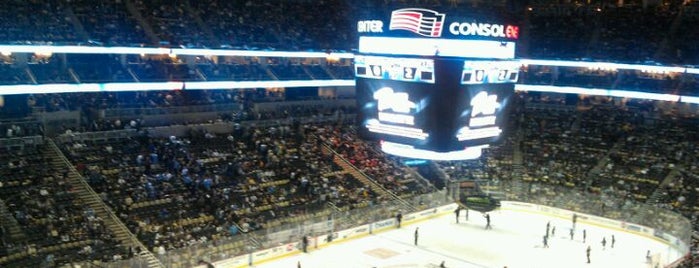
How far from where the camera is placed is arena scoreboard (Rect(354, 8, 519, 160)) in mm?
23844

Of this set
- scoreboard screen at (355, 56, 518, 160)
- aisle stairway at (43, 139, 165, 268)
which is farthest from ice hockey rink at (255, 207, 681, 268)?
Answer: scoreboard screen at (355, 56, 518, 160)

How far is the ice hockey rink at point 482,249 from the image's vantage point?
29.0 m

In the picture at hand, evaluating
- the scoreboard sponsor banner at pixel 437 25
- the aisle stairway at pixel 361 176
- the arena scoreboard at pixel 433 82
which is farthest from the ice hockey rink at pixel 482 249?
the scoreboard sponsor banner at pixel 437 25

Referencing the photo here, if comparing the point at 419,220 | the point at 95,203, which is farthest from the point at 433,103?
the point at 95,203

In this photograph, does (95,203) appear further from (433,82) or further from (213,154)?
(433,82)

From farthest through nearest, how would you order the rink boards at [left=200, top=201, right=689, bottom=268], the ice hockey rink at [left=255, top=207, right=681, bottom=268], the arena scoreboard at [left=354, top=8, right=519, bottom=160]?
the ice hockey rink at [left=255, top=207, right=681, bottom=268], the rink boards at [left=200, top=201, right=689, bottom=268], the arena scoreboard at [left=354, top=8, right=519, bottom=160]

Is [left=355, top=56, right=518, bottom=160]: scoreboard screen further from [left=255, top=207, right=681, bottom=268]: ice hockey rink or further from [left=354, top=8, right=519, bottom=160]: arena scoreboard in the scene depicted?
[left=255, top=207, right=681, bottom=268]: ice hockey rink

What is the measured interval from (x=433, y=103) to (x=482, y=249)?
10313 mm

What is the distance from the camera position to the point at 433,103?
2428 centimetres

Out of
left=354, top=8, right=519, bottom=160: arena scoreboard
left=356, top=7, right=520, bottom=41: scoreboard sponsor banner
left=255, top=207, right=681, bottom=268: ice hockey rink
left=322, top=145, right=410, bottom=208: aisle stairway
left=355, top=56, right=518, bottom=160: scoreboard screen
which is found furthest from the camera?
left=322, top=145, right=410, bottom=208: aisle stairway

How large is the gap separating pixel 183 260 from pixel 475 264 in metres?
12.7

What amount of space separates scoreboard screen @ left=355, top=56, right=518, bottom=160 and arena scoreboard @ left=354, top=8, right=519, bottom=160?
0.04m

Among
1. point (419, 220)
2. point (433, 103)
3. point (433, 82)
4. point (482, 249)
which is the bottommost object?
point (419, 220)

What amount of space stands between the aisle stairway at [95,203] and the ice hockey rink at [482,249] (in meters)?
5.38
